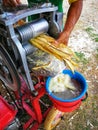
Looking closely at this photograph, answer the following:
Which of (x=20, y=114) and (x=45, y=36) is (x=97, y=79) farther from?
(x=45, y=36)

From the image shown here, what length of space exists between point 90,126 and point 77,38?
1.49 m

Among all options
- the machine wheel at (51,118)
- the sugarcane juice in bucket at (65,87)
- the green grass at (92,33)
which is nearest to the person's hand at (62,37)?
the sugarcane juice in bucket at (65,87)

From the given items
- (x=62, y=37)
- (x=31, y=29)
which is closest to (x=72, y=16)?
(x=62, y=37)

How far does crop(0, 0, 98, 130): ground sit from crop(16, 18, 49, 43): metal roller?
3.72 feet

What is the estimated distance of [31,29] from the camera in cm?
127

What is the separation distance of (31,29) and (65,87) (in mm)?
524

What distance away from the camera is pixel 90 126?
2.12m

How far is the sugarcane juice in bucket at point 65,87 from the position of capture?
1.50 m

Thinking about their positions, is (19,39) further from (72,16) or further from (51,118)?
(51,118)

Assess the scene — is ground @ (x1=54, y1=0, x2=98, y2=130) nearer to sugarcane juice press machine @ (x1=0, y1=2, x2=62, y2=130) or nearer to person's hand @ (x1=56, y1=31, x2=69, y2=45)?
sugarcane juice press machine @ (x1=0, y1=2, x2=62, y2=130)

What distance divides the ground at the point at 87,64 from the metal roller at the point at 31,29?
1134 mm

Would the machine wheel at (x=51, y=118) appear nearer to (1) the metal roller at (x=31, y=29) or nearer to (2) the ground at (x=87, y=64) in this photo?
(2) the ground at (x=87, y=64)

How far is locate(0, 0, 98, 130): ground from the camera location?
214cm

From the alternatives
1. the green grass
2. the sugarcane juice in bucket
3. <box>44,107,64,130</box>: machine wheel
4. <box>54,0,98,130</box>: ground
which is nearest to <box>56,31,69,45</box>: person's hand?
the sugarcane juice in bucket
